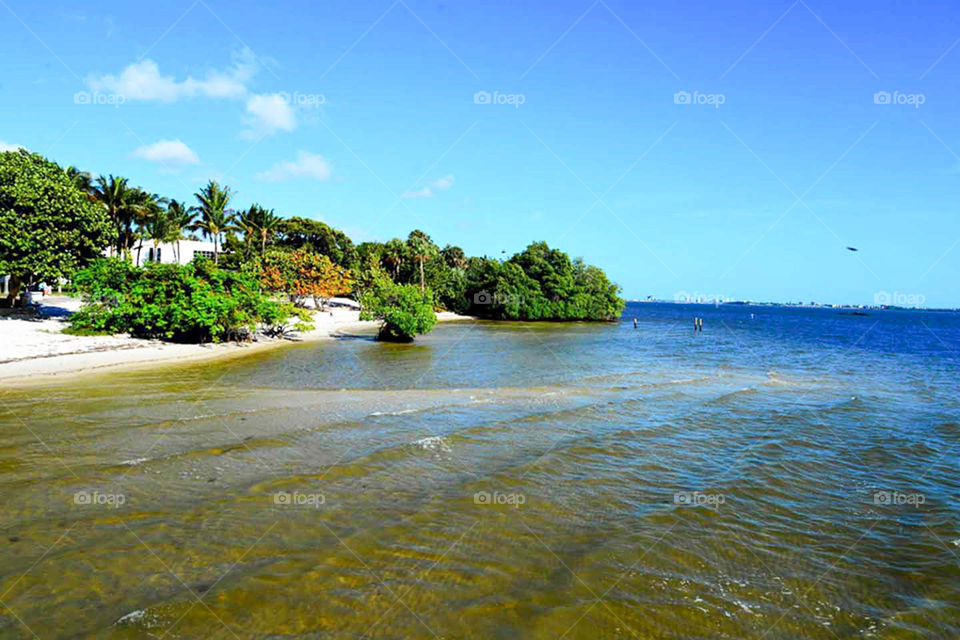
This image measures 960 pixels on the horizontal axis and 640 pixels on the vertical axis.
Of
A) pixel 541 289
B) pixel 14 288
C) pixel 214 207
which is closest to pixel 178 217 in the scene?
pixel 214 207

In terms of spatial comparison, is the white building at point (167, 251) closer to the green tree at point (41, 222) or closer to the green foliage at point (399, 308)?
the green tree at point (41, 222)

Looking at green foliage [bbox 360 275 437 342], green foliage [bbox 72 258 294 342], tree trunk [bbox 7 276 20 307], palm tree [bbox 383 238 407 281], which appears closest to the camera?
green foliage [bbox 72 258 294 342]

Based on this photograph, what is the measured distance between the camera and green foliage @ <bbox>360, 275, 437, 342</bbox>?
38594 millimetres

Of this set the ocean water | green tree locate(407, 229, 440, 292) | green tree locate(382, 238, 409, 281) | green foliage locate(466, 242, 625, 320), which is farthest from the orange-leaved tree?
green foliage locate(466, 242, 625, 320)

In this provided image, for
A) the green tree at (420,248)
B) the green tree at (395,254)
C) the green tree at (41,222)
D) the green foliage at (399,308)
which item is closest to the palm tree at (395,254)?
the green tree at (395,254)

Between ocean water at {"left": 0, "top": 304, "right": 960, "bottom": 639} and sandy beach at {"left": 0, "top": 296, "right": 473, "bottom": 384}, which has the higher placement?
sandy beach at {"left": 0, "top": 296, "right": 473, "bottom": 384}

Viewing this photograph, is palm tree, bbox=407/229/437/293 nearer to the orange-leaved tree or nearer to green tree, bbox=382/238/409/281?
green tree, bbox=382/238/409/281

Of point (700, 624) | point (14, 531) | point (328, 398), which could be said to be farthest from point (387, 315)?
point (700, 624)

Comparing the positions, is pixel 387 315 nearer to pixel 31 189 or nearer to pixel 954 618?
pixel 31 189

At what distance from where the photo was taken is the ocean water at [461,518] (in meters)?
5.64

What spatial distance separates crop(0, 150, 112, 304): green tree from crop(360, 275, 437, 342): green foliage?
17.6m

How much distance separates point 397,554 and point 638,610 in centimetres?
307

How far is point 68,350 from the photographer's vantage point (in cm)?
2280

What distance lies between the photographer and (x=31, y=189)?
29750 millimetres
